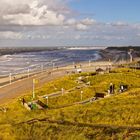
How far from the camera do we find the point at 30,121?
2003 inches

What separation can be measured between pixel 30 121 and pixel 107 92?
29169 mm

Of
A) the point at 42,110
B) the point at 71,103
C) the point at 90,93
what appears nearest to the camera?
the point at 42,110

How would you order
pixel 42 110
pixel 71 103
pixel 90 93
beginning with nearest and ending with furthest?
pixel 42 110
pixel 71 103
pixel 90 93

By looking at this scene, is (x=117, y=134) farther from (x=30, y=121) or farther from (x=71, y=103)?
(x=71, y=103)

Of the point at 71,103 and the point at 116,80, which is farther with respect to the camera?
the point at 116,80

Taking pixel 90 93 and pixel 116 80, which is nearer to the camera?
pixel 90 93

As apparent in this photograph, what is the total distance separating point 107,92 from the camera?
252ft

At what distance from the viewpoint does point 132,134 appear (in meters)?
41.6

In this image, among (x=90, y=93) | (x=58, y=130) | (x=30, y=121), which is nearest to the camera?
(x=58, y=130)

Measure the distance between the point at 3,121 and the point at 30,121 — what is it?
4.96 metres

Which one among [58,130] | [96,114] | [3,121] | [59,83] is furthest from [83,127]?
[59,83]

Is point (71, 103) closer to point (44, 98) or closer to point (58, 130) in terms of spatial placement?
point (44, 98)

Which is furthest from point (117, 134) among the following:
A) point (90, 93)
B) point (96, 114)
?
point (90, 93)

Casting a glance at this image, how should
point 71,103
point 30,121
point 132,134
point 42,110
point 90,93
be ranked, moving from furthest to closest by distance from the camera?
point 90,93 → point 71,103 → point 42,110 → point 30,121 → point 132,134
